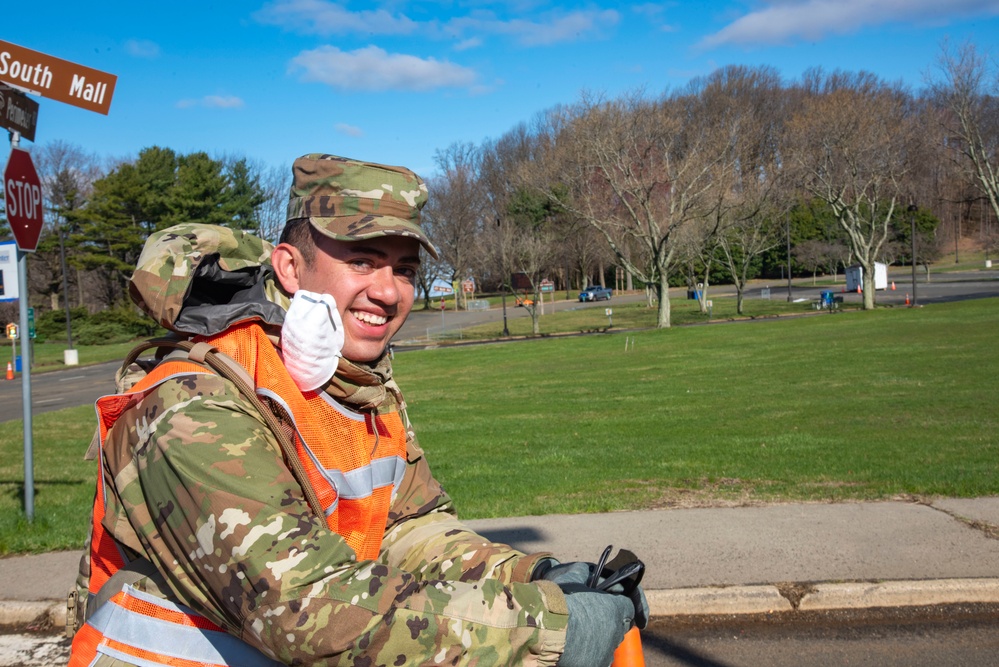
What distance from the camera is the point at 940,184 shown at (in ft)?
273

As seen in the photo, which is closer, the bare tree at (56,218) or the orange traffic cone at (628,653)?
the orange traffic cone at (628,653)

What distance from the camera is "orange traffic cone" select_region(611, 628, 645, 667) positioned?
194cm

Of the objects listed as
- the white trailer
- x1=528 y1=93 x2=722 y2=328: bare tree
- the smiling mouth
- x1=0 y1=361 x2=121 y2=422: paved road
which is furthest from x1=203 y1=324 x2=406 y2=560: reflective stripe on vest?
the white trailer

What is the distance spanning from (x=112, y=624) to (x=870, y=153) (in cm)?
4859

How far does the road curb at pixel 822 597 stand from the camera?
5098mm

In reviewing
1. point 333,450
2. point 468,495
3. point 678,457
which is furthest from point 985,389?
point 333,450

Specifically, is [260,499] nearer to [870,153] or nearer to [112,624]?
[112,624]

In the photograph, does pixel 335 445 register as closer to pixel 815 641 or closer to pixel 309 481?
pixel 309 481

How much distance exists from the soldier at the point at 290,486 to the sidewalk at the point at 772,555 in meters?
3.50

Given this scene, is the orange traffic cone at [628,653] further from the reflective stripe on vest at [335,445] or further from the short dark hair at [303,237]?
the short dark hair at [303,237]

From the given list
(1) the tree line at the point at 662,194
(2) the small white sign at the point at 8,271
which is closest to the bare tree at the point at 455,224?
(1) the tree line at the point at 662,194

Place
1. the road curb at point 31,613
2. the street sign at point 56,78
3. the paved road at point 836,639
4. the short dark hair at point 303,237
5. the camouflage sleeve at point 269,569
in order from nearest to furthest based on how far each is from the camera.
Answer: the camouflage sleeve at point 269,569
the short dark hair at point 303,237
the paved road at point 836,639
the road curb at point 31,613
the street sign at point 56,78

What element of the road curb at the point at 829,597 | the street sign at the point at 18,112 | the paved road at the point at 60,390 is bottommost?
the paved road at the point at 60,390

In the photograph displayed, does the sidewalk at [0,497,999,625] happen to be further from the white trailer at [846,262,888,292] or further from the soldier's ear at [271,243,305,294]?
the white trailer at [846,262,888,292]
